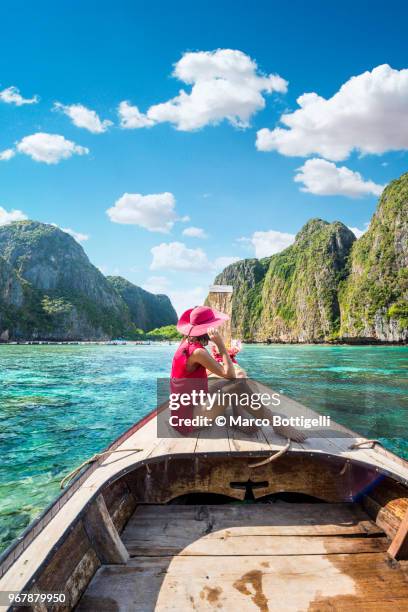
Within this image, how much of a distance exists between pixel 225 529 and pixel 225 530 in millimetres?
18

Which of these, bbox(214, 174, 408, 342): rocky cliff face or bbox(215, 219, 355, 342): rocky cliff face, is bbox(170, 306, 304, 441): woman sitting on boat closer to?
bbox(214, 174, 408, 342): rocky cliff face

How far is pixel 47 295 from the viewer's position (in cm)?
16588

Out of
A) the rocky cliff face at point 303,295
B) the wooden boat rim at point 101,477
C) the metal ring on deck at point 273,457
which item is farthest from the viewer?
the rocky cliff face at point 303,295

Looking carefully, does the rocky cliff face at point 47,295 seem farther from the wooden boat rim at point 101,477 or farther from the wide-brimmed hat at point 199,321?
the wooden boat rim at point 101,477

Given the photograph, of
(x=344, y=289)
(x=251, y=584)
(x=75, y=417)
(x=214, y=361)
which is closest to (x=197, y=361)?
(x=214, y=361)

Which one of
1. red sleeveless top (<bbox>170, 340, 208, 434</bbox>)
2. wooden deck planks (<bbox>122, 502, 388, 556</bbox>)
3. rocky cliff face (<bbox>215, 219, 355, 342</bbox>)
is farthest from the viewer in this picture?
rocky cliff face (<bbox>215, 219, 355, 342</bbox>)

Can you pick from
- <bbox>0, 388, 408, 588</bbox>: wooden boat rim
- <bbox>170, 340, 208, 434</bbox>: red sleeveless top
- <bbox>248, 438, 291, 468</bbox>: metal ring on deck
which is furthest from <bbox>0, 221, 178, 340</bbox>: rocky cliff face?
<bbox>248, 438, 291, 468</bbox>: metal ring on deck

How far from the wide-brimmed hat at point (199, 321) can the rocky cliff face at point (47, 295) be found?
129 m

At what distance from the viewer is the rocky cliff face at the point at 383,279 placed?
90.4 meters

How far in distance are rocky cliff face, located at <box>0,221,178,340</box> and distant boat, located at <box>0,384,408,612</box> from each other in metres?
129

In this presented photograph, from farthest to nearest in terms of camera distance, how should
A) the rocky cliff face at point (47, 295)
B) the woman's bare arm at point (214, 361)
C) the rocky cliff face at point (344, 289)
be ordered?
the rocky cliff face at point (47, 295) → the rocky cliff face at point (344, 289) → the woman's bare arm at point (214, 361)

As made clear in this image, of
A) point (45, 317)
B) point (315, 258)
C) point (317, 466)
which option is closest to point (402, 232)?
point (315, 258)

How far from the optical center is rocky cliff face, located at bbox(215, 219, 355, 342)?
12500 centimetres

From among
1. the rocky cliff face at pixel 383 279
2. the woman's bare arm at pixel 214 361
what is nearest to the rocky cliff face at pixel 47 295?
the rocky cliff face at pixel 383 279
